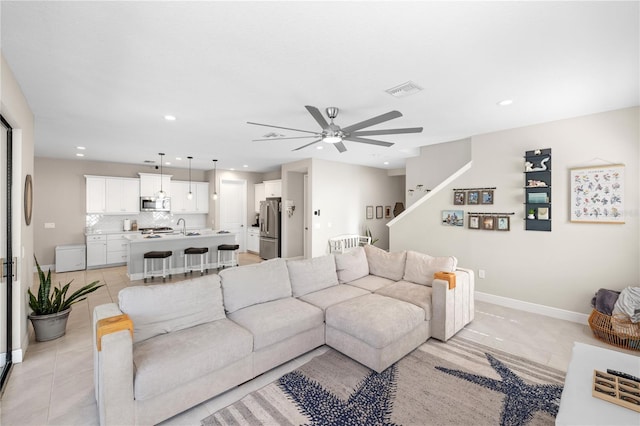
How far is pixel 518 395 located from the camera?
2.28m

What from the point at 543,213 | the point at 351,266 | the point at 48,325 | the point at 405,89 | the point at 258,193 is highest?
the point at 405,89

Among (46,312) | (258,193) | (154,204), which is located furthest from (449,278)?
(154,204)

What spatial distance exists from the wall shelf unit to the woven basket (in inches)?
48.7

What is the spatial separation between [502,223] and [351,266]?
2.47m

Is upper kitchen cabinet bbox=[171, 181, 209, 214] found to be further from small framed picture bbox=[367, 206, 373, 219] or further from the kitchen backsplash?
small framed picture bbox=[367, 206, 373, 219]

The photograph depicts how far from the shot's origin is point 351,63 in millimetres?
2344

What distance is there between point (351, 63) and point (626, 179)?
3.71m

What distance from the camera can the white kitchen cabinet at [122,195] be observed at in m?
7.11

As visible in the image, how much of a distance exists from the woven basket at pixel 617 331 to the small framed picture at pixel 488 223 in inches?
62.3

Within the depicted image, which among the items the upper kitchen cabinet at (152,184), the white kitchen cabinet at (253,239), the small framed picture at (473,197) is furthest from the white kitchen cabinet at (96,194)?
the small framed picture at (473,197)

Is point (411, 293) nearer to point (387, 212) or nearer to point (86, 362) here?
point (86, 362)

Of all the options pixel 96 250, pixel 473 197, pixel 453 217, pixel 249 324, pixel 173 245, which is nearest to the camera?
pixel 249 324

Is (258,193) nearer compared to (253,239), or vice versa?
(253,239)

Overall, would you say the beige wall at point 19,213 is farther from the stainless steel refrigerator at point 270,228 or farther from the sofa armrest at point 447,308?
the stainless steel refrigerator at point 270,228
